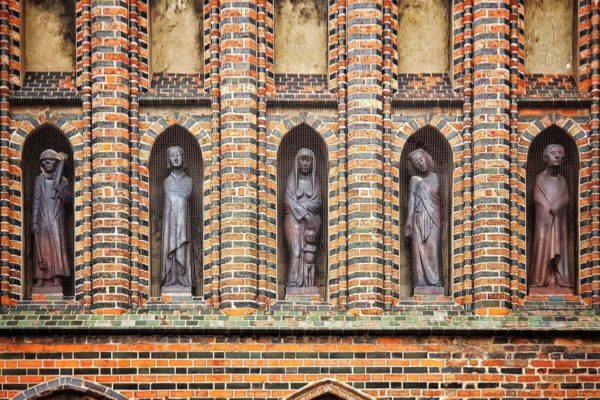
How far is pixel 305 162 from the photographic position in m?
19.5

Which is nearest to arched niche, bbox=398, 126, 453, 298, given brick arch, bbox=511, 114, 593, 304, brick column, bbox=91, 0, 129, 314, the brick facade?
the brick facade

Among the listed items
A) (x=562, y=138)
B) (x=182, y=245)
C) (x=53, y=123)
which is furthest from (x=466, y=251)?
(x=53, y=123)

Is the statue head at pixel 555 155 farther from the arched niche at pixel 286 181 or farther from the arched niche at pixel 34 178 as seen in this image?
the arched niche at pixel 34 178

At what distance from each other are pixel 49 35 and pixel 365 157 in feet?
12.6

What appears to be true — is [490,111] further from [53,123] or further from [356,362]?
[53,123]

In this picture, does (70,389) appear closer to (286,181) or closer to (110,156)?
(110,156)

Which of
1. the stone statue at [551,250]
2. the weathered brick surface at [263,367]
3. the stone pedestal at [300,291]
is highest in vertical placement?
the stone statue at [551,250]

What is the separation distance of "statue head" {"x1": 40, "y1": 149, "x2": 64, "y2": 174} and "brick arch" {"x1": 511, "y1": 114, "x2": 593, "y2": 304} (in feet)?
16.5

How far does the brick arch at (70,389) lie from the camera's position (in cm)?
1880

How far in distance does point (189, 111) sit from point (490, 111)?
131 inches

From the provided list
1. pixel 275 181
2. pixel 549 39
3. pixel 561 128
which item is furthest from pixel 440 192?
pixel 549 39

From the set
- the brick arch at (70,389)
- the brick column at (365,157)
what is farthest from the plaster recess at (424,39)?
the brick arch at (70,389)

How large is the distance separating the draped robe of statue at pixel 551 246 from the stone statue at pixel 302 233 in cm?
241

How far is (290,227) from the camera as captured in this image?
19.4 m
